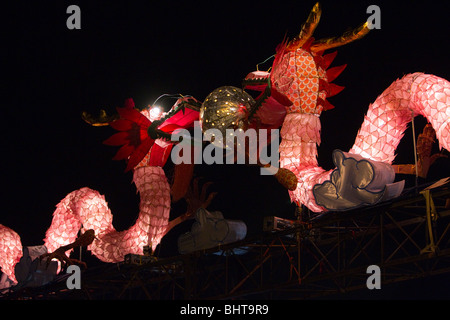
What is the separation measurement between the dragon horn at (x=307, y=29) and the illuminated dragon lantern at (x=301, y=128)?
0.01 m

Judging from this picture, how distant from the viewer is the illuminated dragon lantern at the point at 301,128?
764 cm

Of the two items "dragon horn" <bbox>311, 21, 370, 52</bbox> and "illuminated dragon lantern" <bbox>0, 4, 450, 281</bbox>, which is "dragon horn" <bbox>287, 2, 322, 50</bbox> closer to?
"illuminated dragon lantern" <bbox>0, 4, 450, 281</bbox>

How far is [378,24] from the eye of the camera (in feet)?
26.6

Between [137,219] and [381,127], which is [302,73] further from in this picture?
[137,219]

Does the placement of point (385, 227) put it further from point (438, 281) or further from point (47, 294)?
point (47, 294)

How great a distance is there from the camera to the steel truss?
25.5ft

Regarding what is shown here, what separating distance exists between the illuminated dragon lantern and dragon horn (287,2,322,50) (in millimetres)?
12

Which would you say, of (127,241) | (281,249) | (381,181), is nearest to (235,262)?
(281,249)

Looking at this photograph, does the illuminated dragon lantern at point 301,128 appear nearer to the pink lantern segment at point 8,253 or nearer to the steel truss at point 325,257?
the steel truss at point 325,257

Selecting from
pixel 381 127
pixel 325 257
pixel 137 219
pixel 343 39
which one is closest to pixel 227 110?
pixel 343 39

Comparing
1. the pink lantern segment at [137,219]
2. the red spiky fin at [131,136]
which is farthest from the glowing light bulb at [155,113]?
the pink lantern segment at [137,219]

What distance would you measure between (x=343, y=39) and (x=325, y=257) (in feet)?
8.59

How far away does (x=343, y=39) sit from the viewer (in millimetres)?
8500
